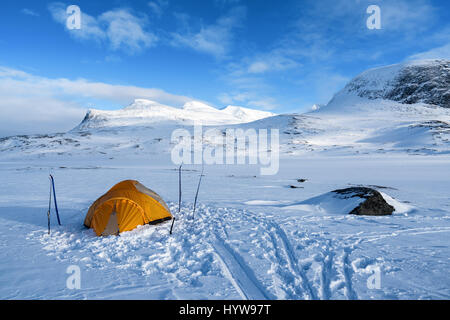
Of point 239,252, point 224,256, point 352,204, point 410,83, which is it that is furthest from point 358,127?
point 224,256

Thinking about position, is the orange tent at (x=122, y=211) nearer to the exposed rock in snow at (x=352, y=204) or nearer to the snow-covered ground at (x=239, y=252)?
the snow-covered ground at (x=239, y=252)

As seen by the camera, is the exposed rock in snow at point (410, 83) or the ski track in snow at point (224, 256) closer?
the ski track in snow at point (224, 256)

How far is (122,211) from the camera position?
7.29m

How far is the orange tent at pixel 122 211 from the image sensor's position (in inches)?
281

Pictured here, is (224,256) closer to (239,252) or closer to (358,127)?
(239,252)

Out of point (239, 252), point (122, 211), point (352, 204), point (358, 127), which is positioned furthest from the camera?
point (358, 127)

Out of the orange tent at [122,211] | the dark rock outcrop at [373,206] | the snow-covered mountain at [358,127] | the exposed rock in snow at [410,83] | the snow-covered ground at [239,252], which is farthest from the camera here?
the exposed rock in snow at [410,83]

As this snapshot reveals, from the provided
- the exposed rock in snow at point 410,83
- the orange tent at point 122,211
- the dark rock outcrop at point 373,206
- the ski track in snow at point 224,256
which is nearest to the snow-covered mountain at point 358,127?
the exposed rock in snow at point 410,83

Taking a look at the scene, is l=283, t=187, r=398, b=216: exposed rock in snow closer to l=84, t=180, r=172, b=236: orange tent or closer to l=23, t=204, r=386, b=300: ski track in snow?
l=23, t=204, r=386, b=300: ski track in snow

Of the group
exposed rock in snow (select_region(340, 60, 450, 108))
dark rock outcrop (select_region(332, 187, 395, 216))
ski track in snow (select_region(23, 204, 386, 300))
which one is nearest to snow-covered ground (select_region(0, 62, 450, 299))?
ski track in snow (select_region(23, 204, 386, 300))

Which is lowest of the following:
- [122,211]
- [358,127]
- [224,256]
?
[224,256]

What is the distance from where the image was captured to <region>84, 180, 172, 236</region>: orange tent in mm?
7145
